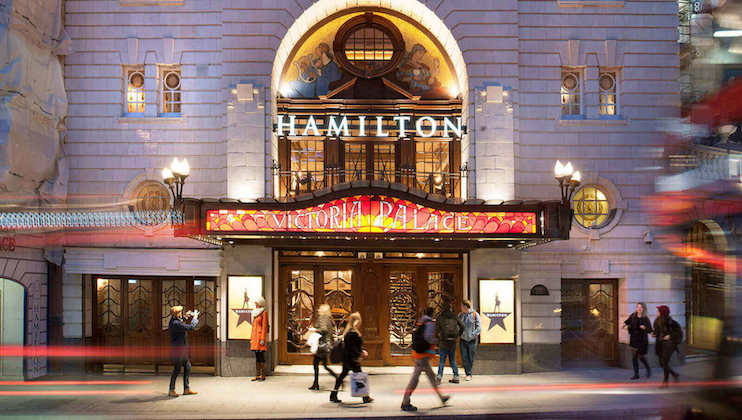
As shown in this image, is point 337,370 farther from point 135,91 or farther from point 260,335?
point 135,91

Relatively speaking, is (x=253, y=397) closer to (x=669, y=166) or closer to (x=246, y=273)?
(x=246, y=273)

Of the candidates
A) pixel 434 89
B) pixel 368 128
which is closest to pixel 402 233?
pixel 368 128

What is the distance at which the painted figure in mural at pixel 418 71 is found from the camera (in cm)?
1706

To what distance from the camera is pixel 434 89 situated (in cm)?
1705

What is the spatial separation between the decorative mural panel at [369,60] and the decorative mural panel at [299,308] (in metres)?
5.07

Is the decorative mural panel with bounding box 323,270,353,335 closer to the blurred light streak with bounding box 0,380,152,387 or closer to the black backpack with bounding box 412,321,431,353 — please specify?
the blurred light streak with bounding box 0,380,152,387

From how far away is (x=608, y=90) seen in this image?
658 inches

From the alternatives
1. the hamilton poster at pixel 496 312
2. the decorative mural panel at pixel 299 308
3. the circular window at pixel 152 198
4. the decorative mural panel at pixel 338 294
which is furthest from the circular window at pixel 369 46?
the hamilton poster at pixel 496 312

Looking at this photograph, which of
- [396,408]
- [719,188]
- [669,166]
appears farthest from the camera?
[396,408]

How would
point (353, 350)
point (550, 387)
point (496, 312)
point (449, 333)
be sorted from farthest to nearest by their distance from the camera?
point (496, 312)
point (449, 333)
point (550, 387)
point (353, 350)

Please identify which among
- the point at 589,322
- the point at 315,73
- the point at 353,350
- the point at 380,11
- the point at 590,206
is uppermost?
the point at 380,11

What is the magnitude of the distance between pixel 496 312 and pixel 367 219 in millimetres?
4680

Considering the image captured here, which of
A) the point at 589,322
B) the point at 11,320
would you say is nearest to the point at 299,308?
the point at 11,320

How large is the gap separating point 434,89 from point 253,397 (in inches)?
374
